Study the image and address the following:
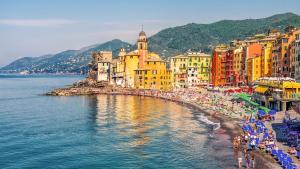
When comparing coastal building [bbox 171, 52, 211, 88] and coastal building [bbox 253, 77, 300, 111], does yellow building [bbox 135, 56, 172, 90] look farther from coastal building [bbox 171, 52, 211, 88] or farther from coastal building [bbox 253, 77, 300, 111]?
coastal building [bbox 253, 77, 300, 111]

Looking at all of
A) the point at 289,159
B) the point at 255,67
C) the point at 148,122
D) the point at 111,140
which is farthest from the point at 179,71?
the point at 289,159

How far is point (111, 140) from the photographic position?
6644 centimetres

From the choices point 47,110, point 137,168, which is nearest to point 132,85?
point 47,110

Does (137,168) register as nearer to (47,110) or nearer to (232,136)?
(232,136)

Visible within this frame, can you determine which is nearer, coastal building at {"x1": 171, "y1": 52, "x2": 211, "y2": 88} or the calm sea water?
the calm sea water

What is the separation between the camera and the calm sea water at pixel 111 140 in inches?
2071

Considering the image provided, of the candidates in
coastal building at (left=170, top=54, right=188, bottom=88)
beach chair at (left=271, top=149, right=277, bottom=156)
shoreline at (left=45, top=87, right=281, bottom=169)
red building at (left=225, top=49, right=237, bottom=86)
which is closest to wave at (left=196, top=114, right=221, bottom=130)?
shoreline at (left=45, top=87, right=281, bottom=169)

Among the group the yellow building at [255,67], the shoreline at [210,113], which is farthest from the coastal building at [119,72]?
the yellow building at [255,67]

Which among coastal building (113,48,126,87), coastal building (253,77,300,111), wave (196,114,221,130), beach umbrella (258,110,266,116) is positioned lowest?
wave (196,114,221,130)

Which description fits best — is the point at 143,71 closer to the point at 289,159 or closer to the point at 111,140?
the point at 111,140

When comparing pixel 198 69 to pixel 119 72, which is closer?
pixel 119 72

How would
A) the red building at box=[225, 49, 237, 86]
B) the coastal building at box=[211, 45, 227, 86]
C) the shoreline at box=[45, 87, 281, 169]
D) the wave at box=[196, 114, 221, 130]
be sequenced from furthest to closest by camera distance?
the coastal building at box=[211, 45, 227, 86] < the red building at box=[225, 49, 237, 86] < the wave at box=[196, 114, 221, 130] < the shoreline at box=[45, 87, 281, 169]

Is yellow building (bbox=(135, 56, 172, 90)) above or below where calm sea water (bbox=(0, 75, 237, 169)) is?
above

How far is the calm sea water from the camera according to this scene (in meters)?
52.6
